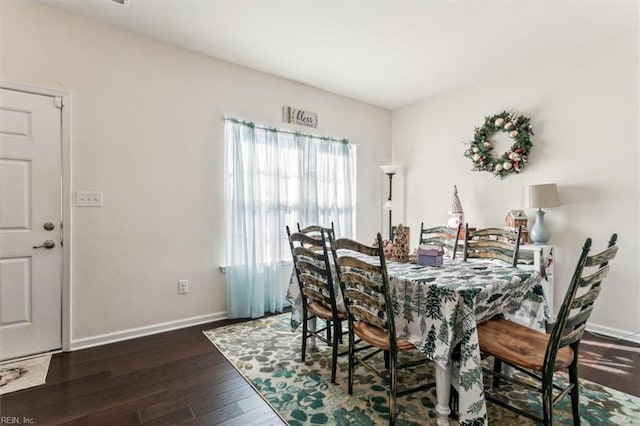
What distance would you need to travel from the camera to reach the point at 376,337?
1737 millimetres

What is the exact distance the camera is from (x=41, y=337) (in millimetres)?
2416

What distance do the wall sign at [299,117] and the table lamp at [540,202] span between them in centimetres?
242

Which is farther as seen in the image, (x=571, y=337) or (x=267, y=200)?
(x=267, y=200)

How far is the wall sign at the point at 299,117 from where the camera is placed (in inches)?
145

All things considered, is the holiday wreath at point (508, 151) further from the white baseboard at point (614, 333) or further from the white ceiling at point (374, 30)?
the white baseboard at point (614, 333)

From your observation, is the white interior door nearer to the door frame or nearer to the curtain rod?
the door frame

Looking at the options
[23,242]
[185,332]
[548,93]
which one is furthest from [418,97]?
[23,242]

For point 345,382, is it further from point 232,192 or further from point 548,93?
point 548,93

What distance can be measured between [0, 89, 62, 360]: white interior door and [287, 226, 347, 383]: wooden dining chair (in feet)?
6.30

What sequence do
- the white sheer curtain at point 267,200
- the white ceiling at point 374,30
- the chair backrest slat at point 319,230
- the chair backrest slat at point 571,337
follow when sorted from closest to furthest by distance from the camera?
1. the chair backrest slat at point 571,337
2. the chair backrest slat at point 319,230
3. the white ceiling at point 374,30
4. the white sheer curtain at point 267,200

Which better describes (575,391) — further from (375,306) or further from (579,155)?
(579,155)

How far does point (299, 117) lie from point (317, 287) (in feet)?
7.65

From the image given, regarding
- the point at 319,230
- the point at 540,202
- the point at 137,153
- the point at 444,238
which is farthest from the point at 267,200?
the point at 540,202

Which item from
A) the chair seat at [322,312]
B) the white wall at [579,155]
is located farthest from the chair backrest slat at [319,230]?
the white wall at [579,155]
